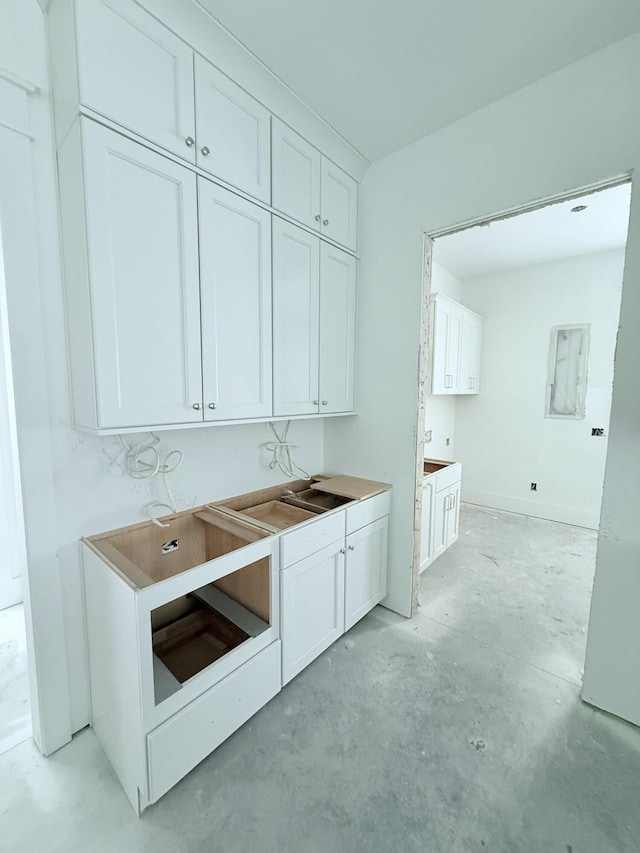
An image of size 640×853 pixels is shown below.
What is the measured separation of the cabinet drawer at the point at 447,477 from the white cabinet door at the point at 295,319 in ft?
4.36

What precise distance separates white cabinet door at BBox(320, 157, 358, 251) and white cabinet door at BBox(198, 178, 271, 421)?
0.50m

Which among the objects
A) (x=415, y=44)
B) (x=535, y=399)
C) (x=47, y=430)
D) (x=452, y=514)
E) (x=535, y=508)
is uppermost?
(x=415, y=44)

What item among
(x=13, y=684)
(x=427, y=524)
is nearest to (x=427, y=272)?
(x=427, y=524)

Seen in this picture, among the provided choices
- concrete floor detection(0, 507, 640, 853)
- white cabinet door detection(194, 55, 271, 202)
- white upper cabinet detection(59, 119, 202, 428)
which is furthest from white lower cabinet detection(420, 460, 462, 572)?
white cabinet door detection(194, 55, 271, 202)

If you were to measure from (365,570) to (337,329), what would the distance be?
1.49 meters

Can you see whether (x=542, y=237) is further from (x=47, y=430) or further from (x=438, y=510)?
(x=47, y=430)

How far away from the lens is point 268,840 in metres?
1.11

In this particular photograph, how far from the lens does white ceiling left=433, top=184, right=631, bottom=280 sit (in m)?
2.68

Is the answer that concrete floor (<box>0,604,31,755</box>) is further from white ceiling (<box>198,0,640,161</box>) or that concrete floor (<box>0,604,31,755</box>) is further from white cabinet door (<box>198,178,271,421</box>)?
white ceiling (<box>198,0,640,161</box>)

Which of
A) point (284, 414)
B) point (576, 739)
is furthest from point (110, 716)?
point (576, 739)

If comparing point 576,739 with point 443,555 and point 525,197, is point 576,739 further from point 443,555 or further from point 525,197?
point 525,197

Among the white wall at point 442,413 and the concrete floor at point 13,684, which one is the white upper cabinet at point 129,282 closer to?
the concrete floor at point 13,684

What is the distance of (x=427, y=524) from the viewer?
105 inches

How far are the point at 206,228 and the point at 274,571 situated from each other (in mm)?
1481
